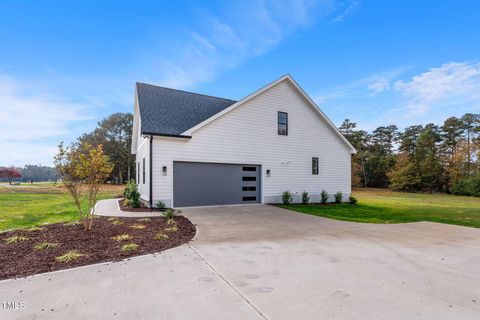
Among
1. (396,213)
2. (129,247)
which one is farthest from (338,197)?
(129,247)

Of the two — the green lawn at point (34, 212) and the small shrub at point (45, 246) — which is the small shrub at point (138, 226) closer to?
the small shrub at point (45, 246)

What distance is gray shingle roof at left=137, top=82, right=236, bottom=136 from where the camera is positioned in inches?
429

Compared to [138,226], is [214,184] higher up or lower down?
higher up

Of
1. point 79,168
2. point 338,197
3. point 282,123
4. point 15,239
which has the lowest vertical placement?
point 338,197

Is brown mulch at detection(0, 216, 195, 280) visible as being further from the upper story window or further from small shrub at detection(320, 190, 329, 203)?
small shrub at detection(320, 190, 329, 203)

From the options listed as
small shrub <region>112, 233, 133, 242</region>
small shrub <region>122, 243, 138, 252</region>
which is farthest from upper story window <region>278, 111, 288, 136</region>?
small shrub <region>122, 243, 138, 252</region>

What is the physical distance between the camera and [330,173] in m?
15.0

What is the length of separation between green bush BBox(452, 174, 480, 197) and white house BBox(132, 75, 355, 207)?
2815 centimetres

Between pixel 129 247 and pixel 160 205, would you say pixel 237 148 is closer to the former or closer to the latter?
pixel 160 205

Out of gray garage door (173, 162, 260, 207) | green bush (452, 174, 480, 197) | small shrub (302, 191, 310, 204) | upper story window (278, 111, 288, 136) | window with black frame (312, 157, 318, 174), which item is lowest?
green bush (452, 174, 480, 197)

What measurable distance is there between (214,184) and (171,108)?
15.3 ft

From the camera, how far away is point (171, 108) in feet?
41.6

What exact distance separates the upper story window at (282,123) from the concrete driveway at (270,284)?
8389mm

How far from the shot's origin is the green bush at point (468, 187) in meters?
31.2
